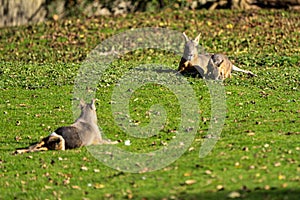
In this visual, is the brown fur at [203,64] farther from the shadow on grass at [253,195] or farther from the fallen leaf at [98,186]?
the shadow on grass at [253,195]

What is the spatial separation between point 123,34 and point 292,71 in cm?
783

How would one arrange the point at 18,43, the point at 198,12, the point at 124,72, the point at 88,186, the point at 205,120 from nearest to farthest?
the point at 88,186
the point at 205,120
the point at 124,72
the point at 18,43
the point at 198,12

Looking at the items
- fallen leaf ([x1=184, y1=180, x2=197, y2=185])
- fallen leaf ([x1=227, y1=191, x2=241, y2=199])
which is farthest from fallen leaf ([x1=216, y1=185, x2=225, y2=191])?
fallen leaf ([x1=184, y1=180, x2=197, y2=185])

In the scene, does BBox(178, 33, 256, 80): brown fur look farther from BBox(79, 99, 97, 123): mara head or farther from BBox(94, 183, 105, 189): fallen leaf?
BBox(94, 183, 105, 189): fallen leaf

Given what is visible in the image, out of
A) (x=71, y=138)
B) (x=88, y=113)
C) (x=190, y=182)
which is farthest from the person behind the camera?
(x=88, y=113)

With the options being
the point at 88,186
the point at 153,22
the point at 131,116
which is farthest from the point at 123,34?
the point at 88,186

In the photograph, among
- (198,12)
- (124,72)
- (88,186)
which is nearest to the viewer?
(88,186)

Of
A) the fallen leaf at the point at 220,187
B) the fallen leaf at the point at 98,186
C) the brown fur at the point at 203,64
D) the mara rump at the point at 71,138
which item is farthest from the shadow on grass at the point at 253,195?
the brown fur at the point at 203,64

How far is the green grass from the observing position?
10.5 meters

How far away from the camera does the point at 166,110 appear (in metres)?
15.5

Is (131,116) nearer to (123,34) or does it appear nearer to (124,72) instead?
(124,72)

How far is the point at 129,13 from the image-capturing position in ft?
98.4

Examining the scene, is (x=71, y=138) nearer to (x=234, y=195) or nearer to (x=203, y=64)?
(x=234, y=195)

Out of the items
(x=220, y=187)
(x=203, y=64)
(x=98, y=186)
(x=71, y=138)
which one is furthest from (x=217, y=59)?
(x=220, y=187)
